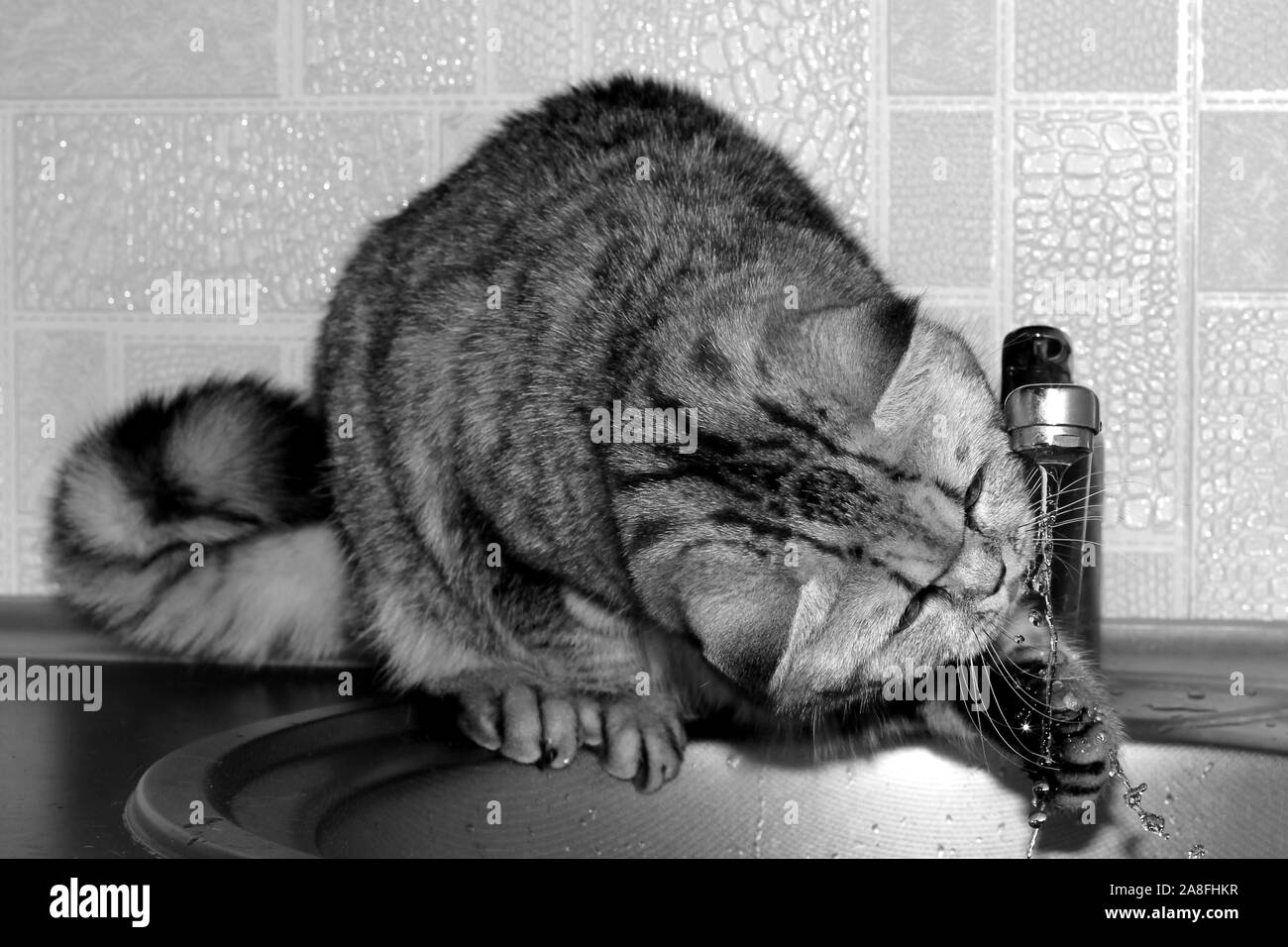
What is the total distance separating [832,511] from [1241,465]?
0.74m

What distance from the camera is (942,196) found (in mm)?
1378

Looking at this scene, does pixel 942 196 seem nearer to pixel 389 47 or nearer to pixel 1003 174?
pixel 1003 174

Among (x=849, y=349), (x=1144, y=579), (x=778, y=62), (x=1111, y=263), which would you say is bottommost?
(x=1144, y=579)

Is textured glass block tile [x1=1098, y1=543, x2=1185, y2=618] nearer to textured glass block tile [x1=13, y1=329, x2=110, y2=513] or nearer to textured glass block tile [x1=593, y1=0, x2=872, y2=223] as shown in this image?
textured glass block tile [x1=593, y1=0, x2=872, y2=223]

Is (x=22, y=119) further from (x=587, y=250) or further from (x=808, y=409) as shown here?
(x=808, y=409)

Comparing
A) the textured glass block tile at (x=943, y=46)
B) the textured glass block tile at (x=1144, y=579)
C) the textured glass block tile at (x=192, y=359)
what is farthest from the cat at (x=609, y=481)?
the textured glass block tile at (x=1144, y=579)

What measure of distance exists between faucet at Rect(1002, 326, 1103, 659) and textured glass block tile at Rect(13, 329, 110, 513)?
3.33ft

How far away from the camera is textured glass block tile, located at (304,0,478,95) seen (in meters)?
1.40

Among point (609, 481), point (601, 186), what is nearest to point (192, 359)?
point (601, 186)

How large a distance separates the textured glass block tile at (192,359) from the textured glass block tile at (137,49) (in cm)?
27

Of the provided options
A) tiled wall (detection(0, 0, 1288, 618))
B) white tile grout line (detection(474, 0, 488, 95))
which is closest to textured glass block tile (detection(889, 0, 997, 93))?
tiled wall (detection(0, 0, 1288, 618))

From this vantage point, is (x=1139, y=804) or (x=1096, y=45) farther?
(x=1096, y=45)

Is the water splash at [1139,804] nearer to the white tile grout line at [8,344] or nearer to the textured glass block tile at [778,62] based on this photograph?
the textured glass block tile at [778,62]

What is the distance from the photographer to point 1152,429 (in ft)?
4.54
